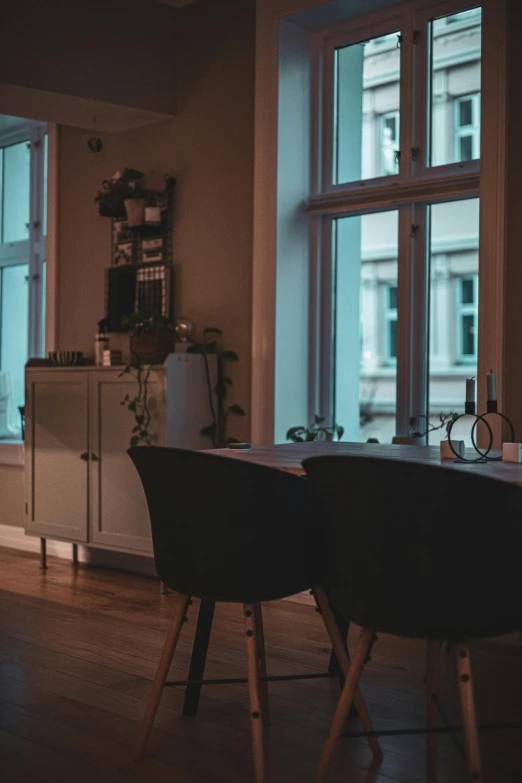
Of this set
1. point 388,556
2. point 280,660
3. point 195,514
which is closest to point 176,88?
point 280,660

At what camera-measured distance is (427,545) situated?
2137mm

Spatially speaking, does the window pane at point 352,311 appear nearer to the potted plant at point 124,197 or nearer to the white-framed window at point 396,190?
the white-framed window at point 396,190

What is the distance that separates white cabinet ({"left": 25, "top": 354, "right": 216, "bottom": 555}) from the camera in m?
5.30

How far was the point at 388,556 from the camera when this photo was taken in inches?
87.0

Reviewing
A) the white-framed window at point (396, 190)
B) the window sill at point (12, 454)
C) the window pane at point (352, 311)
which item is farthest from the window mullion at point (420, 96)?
the window sill at point (12, 454)

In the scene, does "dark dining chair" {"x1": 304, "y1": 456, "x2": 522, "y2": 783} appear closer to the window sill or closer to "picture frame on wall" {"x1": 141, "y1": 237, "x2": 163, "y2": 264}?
"picture frame on wall" {"x1": 141, "y1": 237, "x2": 163, "y2": 264}

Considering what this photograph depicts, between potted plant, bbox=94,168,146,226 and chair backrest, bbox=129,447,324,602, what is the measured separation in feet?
11.2

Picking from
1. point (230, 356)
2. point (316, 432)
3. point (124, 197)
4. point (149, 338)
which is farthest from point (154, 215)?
point (316, 432)

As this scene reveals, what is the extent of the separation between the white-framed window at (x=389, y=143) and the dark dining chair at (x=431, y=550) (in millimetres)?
3134

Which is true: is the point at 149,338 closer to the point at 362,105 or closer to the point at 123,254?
the point at 123,254

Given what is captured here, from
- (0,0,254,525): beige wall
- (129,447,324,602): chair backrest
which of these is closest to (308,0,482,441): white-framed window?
(0,0,254,525): beige wall

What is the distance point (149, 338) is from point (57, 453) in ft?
3.19

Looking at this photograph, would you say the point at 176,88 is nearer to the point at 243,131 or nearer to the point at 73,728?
the point at 243,131

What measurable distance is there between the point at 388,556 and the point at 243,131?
3.74 metres
